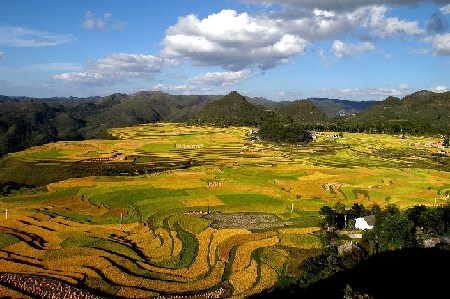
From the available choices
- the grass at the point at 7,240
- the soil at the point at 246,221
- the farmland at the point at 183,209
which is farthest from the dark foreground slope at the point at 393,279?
the grass at the point at 7,240

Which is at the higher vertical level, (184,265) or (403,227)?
(403,227)

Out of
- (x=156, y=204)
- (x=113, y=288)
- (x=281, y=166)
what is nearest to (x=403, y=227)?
(x=113, y=288)

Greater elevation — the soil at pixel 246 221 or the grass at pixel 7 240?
the grass at pixel 7 240

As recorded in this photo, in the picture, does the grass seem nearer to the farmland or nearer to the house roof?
the farmland

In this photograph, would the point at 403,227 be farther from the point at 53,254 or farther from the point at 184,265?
the point at 53,254

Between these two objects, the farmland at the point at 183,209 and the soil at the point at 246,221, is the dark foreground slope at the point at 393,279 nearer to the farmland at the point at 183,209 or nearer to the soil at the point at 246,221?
the farmland at the point at 183,209

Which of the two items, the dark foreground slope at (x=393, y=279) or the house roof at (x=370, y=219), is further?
the house roof at (x=370, y=219)

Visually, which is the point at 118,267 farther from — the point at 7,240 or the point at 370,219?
the point at 370,219
